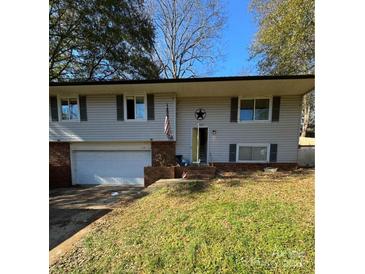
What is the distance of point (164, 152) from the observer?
9.07 meters

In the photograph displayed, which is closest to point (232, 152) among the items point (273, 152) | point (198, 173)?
point (273, 152)

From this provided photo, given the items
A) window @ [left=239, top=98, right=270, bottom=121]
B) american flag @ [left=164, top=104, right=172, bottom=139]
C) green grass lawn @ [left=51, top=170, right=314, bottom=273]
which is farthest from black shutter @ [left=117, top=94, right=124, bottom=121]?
window @ [left=239, top=98, right=270, bottom=121]

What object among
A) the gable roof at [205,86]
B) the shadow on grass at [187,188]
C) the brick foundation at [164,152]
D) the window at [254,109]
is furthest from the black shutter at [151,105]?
the window at [254,109]

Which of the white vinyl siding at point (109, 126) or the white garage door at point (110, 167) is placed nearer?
the white vinyl siding at point (109, 126)

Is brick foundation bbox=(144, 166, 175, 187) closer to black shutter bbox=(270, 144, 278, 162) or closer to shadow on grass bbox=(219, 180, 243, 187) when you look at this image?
shadow on grass bbox=(219, 180, 243, 187)

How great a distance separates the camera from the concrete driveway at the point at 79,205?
4.51 meters

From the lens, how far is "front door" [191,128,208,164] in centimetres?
926

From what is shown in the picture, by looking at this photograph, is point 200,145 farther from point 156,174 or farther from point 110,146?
point 110,146

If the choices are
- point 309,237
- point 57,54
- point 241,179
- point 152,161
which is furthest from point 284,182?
point 57,54

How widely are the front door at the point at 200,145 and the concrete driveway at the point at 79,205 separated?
3.36 metres

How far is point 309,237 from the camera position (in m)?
2.94

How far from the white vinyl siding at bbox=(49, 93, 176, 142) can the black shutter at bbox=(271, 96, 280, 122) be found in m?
4.84

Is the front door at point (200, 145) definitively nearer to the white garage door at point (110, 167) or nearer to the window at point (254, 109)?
the window at point (254, 109)

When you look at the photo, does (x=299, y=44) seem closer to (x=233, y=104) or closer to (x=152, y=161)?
(x=233, y=104)
